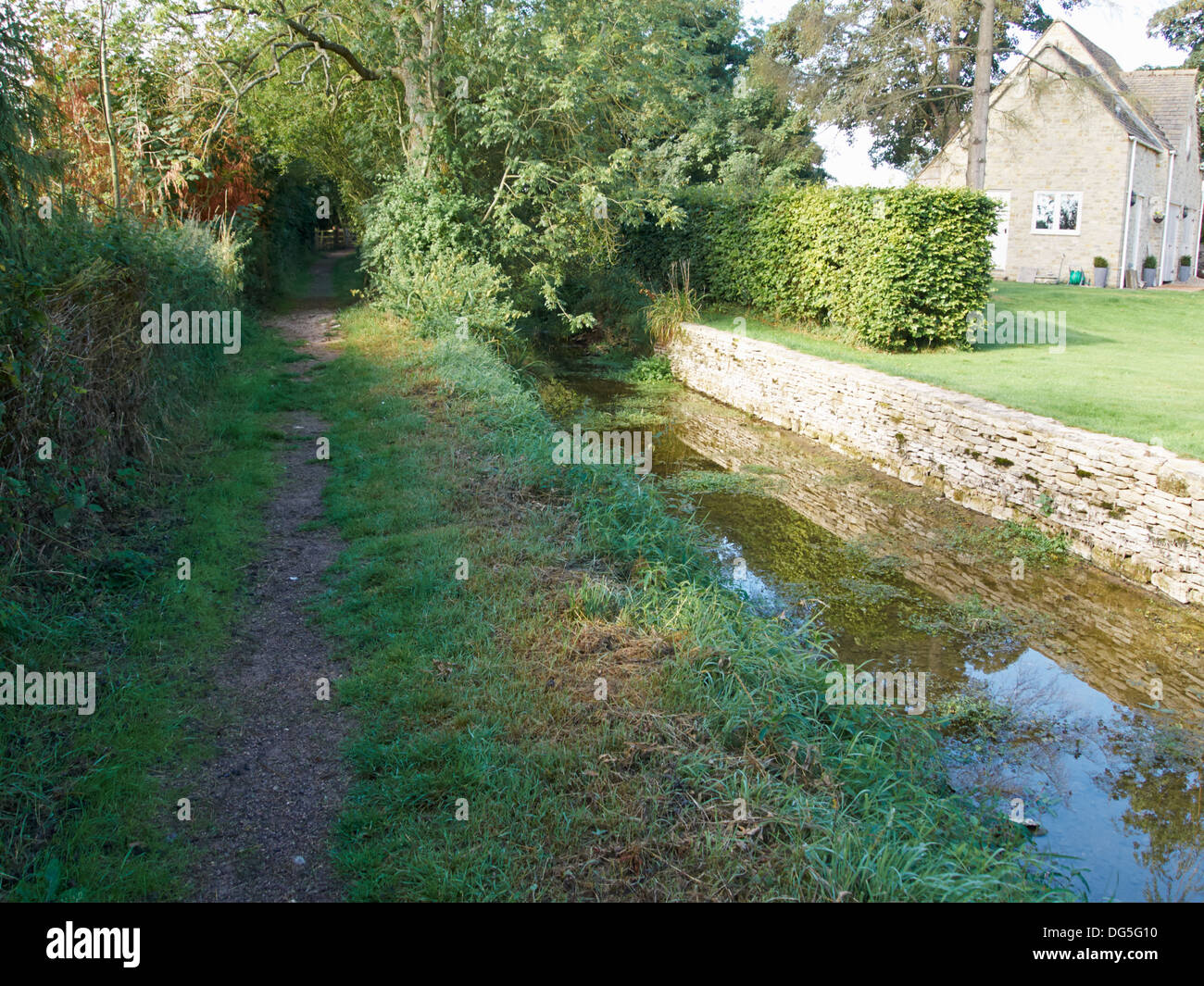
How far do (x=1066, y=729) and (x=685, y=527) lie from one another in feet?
11.9

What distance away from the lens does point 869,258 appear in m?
15.0

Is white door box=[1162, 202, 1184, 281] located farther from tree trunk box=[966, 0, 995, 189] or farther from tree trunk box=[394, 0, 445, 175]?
tree trunk box=[394, 0, 445, 175]

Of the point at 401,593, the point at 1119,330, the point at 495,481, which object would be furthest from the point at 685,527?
the point at 1119,330

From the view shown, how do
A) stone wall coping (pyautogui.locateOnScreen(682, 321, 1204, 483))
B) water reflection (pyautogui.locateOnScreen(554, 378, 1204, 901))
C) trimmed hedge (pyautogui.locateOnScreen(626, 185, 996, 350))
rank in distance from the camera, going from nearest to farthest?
water reflection (pyautogui.locateOnScreen(554, 378, 1204, 901)) < stone wall coping (pyautogui.locateOnScreen(682, 321, 1204, 483)) < trimmed hedge (pyautogui.locateOnScreen(626, 185, 996, 350))

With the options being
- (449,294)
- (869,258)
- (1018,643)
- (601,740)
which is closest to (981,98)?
(869,258)

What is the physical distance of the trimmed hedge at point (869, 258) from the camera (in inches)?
562

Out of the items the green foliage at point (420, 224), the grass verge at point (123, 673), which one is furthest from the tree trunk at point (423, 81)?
the grass verge at point (123, 673)

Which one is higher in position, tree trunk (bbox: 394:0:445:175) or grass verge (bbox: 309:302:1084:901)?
tree trunk (bbox: 394:0:445:175)

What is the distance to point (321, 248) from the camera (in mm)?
39469

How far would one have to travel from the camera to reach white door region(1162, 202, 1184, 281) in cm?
2978

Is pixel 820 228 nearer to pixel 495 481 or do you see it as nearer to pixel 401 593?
pixel 495 481

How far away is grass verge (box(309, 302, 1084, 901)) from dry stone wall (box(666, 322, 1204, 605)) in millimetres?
3591

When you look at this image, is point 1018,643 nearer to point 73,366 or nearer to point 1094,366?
point 73,366

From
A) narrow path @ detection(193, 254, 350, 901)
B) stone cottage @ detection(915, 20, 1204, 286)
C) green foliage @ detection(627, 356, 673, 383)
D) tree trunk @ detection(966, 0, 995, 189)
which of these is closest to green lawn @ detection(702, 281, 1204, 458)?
green foliage @ detection(627, 356, 673, 383)
